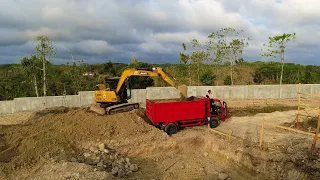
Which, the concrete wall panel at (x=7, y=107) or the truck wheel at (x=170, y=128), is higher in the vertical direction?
the concrete wall panel at (x=7, y=107)

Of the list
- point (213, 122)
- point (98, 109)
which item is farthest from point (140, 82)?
point (213, 122)

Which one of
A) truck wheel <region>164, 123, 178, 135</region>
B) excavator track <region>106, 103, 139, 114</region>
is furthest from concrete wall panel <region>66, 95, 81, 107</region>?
truck wheel <region>164, 123, 178, 135</region>

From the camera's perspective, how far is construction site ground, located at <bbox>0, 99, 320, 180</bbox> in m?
9.15

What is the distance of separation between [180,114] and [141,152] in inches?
116

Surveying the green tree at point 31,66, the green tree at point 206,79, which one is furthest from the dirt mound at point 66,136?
the green tree at point 206,79

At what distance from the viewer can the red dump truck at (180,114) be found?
43.6ft

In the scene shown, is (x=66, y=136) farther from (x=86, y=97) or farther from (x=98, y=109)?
(x=86, y=97)

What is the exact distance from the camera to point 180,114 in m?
13.6

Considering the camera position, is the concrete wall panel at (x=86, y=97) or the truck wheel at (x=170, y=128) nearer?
the truck wheel at (x=170, y=128)

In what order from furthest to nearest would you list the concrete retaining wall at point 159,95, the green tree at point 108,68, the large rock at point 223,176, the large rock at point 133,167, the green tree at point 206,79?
the green tree at point 108,68 → the green tree at point 206,79 → the concrete retaining wall at point 159,95 → the large rock at point 133,167 → the large rock at point 223,176

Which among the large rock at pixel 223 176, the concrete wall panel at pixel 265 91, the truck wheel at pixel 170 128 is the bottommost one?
the large rock at pixel 223 176

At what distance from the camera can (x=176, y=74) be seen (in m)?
34.2

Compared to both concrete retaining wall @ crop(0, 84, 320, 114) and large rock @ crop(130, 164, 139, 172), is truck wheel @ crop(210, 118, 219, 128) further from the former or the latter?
concrete retaining wall @ crop(0, 84, 320, 114)

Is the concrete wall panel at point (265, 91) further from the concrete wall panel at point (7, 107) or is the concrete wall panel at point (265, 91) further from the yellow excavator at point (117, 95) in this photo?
the concrete wall panel at point (7, 107)
